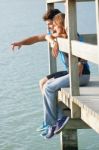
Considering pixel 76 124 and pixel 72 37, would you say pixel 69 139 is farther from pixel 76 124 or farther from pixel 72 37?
pixel 72 37

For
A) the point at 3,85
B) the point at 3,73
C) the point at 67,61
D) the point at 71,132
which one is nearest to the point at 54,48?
the point at 67,61

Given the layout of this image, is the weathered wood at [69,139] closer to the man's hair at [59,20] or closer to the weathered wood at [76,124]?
the weathered wood at [76,124]

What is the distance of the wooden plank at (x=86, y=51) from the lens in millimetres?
6571

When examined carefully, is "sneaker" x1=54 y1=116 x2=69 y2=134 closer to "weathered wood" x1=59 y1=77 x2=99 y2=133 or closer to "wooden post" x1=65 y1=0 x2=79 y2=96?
"weathered wood" x1=59 y1=77 x2=99 y2=133

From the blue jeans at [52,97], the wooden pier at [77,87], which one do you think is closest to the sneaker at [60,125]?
the blue jeans at [52,97]

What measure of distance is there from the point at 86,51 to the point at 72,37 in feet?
2.70

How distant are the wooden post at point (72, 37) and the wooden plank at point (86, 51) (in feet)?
0.50

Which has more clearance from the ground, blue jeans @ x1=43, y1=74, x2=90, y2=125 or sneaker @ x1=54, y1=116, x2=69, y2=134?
blue jeans @ x1=43, y1=74, x2=90, y2=125

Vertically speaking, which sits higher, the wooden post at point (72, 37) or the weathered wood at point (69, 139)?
the wooden post at point (72, 37)

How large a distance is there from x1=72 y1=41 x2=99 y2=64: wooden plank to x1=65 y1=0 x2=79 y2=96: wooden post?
0.50 ft

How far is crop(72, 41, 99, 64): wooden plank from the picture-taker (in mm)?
6571

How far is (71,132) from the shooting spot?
11812mm

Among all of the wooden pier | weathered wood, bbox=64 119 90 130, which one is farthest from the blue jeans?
weathered wood, bbox=64 119 90 130

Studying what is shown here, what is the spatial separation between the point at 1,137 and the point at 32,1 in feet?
481
